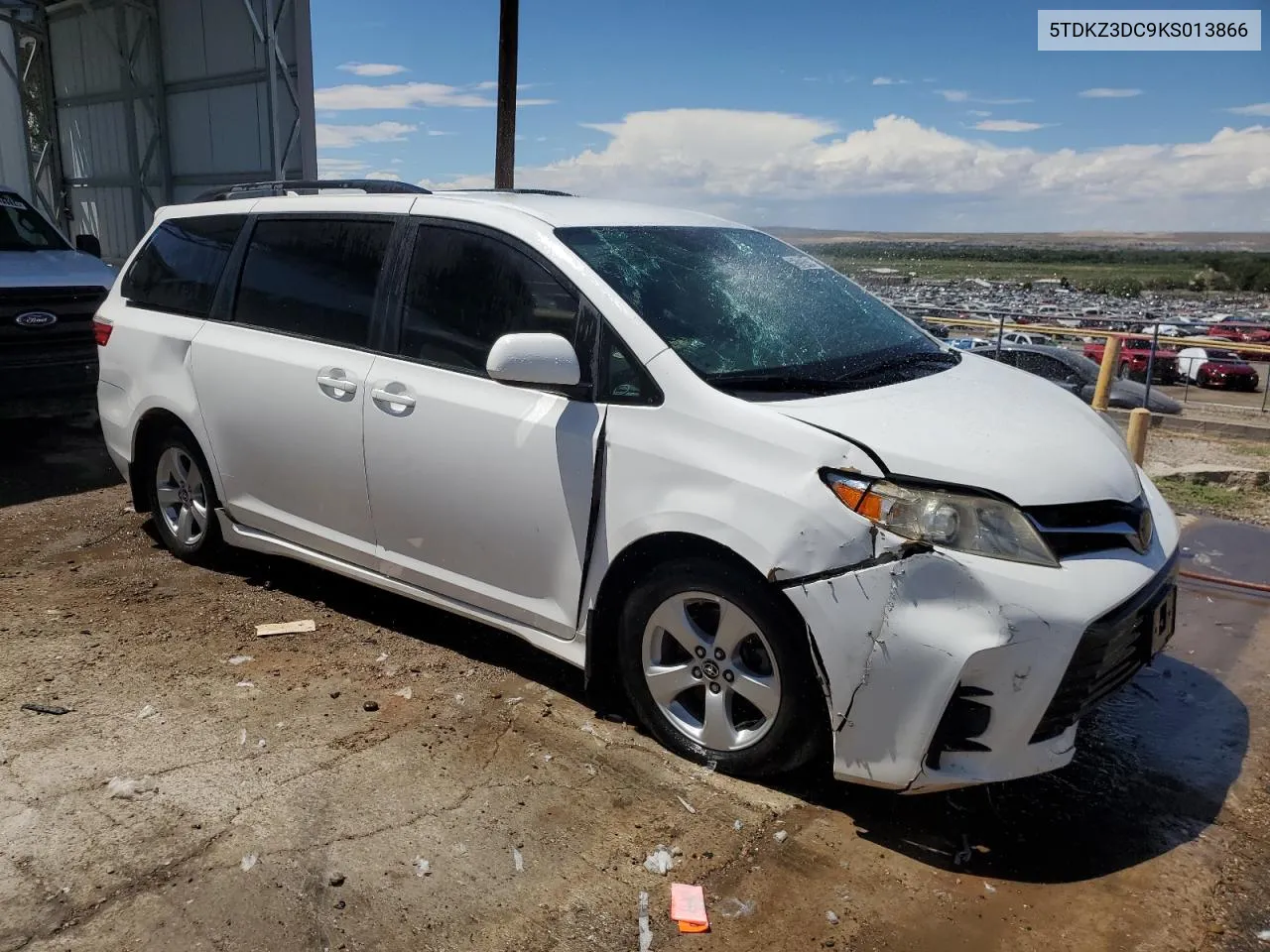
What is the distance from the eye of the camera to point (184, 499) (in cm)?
493

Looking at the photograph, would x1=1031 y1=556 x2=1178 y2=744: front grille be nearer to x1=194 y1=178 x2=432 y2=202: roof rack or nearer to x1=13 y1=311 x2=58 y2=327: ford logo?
x1=194 y1=178 x2=432 y2=202: roof rack

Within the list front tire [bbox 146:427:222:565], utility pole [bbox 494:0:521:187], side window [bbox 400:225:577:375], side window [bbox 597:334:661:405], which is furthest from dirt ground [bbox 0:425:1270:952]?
utility pole [bbox 494:0:521:187]

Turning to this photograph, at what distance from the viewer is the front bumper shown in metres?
2.60

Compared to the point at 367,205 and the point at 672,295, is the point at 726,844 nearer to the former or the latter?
the point at 672,295

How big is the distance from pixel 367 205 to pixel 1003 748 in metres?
3.06

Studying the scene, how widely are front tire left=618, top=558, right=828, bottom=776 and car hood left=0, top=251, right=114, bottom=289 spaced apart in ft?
20.6

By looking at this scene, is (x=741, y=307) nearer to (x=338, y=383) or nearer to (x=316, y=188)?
(x=338, y=383)

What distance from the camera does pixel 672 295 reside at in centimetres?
342

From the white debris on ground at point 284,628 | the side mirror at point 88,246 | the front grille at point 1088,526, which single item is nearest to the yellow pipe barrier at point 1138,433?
the front grille at point 1088,526

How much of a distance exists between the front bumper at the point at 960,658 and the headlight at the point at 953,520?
5cm

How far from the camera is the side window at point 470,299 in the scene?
11.3 ft

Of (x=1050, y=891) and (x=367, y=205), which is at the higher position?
(x=367, y=205)

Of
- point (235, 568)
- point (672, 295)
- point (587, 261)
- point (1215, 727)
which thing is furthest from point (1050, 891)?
point (235, 568)

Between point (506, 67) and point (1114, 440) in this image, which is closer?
point (1114, 440)
